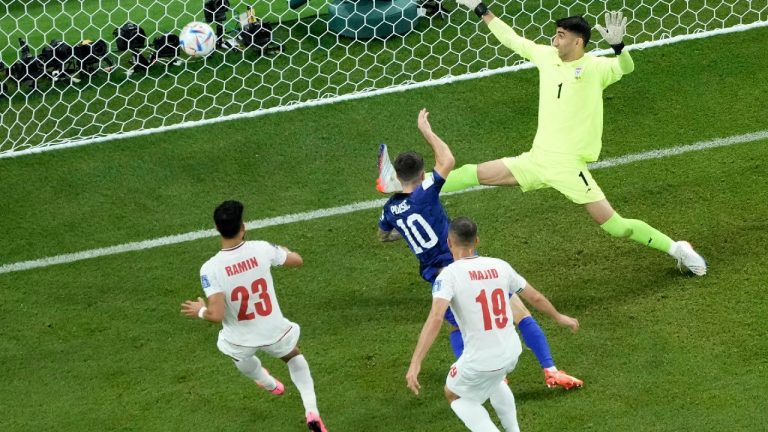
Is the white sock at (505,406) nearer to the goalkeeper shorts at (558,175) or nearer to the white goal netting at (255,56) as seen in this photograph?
the goalkeeper shorts at (558,175)

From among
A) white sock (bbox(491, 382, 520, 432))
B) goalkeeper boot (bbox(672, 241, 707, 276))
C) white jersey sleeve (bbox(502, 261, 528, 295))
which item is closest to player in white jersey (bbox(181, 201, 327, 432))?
white sock (bbox(491, 382, 520, 432))

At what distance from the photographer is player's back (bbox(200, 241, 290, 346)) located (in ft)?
21.2

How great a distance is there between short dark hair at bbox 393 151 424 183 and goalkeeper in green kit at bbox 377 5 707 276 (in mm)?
1163

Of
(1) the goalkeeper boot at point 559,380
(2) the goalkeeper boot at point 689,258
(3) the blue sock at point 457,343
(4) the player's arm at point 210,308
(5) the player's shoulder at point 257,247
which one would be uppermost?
(5) the player's shoulder at point 257,247

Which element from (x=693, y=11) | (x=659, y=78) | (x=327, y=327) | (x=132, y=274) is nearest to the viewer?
(x=327, y=327)

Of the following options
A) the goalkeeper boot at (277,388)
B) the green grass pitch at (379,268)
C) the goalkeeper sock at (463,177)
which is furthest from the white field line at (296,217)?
the goalkeeper boot at (277,388)

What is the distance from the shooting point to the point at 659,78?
10.3 metres

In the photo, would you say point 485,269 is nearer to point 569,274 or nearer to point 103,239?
point 569,274

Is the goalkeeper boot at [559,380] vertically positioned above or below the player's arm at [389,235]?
→ below

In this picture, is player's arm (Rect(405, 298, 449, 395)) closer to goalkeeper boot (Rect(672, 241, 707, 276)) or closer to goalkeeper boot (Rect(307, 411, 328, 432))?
goalkeeper boot (Rect(307, 411, 328, 432))

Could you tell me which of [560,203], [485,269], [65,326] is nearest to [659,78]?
[560,203]

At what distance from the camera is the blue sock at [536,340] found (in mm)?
7066

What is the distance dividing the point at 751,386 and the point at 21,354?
4.97m

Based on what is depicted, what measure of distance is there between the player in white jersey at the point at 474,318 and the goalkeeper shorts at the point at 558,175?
5.81 feet
